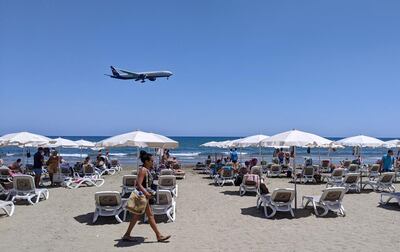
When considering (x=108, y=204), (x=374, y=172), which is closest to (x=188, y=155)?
(x=374, y=172)

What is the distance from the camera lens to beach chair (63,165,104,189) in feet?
45.7

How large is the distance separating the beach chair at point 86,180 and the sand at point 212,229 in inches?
113

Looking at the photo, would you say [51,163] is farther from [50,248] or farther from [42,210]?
[50,248]

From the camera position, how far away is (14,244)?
663cm

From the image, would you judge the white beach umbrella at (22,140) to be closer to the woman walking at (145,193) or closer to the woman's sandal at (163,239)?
the woman walking at (145,193)

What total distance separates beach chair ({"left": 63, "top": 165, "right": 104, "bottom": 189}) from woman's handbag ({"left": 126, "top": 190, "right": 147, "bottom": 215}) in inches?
303

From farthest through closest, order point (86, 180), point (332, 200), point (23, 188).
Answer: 1. point (86, 180)
2. point (23, 188)
3. point (332, 200)

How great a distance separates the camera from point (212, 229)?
779cm

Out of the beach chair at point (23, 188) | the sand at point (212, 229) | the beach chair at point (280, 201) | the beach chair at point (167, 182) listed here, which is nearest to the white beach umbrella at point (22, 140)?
the beach chair at point (23, 188)

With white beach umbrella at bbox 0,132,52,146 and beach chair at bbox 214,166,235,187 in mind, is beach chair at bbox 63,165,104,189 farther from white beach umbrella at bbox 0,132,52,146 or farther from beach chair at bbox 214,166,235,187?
beach chair at bbox 214,166,235,187

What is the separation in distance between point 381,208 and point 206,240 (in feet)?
17.4

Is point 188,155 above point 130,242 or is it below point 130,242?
above

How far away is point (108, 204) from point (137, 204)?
6.57ft

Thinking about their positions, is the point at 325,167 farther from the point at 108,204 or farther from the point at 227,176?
the point at 108,204
